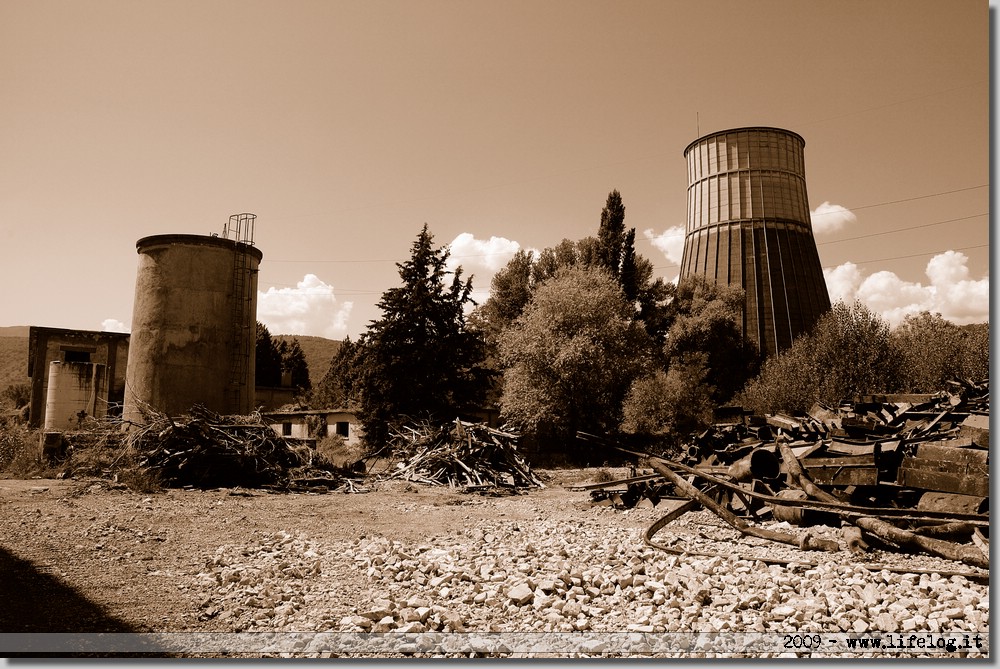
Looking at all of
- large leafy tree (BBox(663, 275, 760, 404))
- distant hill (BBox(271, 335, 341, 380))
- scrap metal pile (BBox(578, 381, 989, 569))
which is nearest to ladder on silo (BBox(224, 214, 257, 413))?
scrap metal pile (BBox(578, 381, 989, 569))

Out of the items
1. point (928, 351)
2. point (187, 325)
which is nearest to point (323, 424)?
point (187, 325)

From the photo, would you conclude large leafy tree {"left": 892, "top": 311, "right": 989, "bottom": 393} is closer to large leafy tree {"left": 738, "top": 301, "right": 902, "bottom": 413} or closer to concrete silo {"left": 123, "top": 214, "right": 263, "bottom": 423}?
large leafy tree {"left": 738, "top": 301, "right": 902, "bottom": 413}

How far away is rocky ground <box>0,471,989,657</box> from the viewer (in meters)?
3.83

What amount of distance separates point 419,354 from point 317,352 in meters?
38.8

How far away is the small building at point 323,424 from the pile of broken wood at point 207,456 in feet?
31.0

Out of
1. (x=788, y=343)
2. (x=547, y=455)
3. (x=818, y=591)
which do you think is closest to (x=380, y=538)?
(x=818, y=591)

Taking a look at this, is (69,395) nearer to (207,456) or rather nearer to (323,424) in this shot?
(323,424)

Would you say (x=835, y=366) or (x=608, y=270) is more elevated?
(x=608, y=270)

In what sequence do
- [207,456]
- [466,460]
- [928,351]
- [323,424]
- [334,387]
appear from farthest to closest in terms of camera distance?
[334,387], [323,424], [928,351], [466,460], [207,456]

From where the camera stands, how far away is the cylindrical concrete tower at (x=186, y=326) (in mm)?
19609

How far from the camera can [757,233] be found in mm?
31250

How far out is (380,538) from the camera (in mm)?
8055

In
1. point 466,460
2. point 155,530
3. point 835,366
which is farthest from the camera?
point 835,366

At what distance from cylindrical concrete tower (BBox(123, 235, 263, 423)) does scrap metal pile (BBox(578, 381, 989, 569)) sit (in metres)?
14.4
